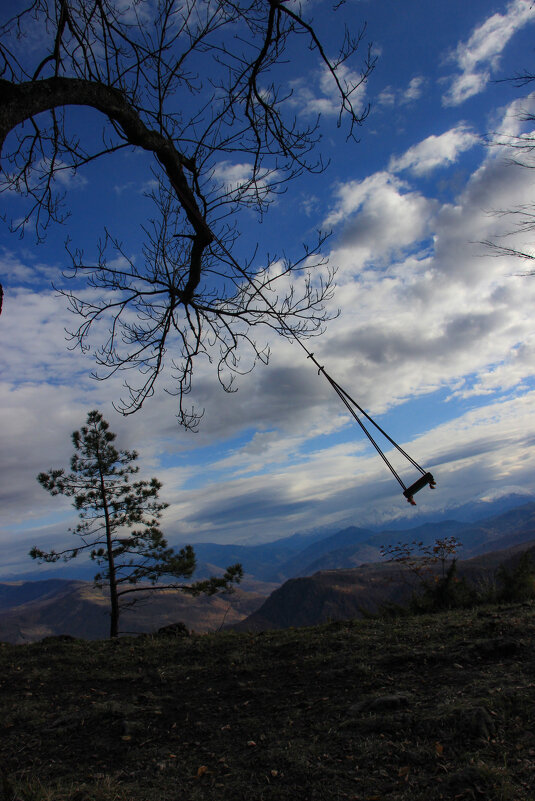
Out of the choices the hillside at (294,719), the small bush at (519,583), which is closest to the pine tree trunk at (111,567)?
the hillside at (294,719)

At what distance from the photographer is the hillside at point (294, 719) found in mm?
3365

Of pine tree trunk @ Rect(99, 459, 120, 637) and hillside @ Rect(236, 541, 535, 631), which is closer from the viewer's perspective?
pine tree trunk @ Rect(99, 459, 120, 637)

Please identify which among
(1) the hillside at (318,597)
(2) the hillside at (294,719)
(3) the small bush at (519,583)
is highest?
(2) the hillside at (294,719)

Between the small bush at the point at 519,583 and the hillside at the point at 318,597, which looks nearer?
the small bush at the point at 519,583

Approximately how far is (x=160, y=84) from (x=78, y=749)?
627cm

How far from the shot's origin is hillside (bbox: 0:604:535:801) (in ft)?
11.0

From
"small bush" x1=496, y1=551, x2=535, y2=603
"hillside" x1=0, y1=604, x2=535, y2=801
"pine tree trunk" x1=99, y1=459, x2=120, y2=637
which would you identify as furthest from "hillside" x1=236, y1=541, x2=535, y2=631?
"hillside" x1=0, y1=604, x2=535, y2=801

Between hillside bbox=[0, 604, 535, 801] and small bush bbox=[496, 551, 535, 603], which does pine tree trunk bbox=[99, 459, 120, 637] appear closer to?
hillside bbox=[0, 604, 535, 801]

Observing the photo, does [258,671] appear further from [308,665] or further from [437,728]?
[437,728]

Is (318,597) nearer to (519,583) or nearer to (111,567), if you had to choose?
(111,567)

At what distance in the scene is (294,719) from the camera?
4586mm

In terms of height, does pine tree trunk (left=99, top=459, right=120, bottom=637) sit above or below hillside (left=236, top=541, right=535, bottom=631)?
above

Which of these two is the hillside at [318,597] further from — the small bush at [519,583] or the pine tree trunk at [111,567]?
the small bush at [519,583]

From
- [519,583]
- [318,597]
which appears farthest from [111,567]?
[318,597]
